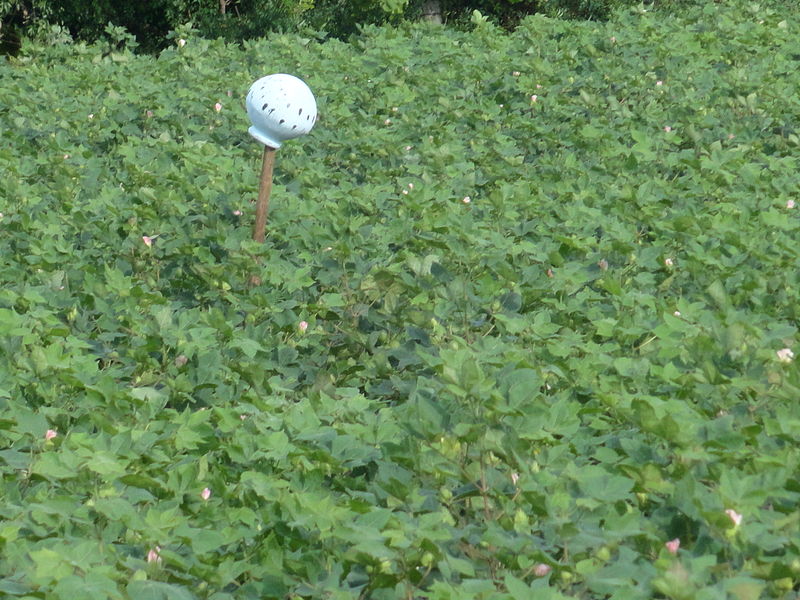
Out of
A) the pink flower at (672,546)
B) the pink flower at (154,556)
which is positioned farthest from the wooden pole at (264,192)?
the pink flower at (672,546)

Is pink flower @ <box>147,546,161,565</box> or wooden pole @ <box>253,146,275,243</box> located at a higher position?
wooden pole @ <box>253,146,275,243</box>

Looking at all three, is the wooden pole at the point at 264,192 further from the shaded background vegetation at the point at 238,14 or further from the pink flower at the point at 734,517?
the shaded background vegetation at the point at 238,14

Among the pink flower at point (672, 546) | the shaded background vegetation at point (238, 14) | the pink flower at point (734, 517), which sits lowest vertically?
the shaded background vegetation at point (238, 14)

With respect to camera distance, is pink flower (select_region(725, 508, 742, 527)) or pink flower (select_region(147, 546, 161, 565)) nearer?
pink flower (select_region(725, 508, 742, 527))

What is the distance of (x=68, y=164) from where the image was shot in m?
6.45

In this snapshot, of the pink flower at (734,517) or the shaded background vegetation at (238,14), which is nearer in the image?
the pink flower at (734,517)

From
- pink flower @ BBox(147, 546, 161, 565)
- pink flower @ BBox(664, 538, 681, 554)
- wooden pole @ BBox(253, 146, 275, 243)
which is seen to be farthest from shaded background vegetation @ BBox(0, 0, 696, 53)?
pink flower @ BBox(664, 538, 681, 554)

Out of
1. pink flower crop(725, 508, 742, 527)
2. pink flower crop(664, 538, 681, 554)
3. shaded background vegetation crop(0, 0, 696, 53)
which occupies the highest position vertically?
pink flower crop(725, 508, 742, 527)

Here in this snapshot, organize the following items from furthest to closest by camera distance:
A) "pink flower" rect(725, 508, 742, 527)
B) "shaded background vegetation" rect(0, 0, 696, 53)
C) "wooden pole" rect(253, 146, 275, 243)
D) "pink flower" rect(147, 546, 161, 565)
A: "shaded background vegetation" rect(0, 0, 696, 53) → "wooden pole" rect(253, 146, 275, 243) → "pink flower" rect(147, 546, 161, 565) → "pink flower" rect(725, 508, 742, 527)

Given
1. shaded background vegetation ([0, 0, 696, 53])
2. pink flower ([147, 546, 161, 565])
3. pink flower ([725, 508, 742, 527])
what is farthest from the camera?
shaded background vegetation ([0, 0, 696, 53])

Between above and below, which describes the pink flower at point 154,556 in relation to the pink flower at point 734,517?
below

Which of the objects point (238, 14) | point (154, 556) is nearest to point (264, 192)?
point (154, 556)

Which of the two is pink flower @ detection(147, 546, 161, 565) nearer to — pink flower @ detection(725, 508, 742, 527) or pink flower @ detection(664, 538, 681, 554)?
pink flower @ detection(664, 538, 681, 554)

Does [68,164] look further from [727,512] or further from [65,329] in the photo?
[727,512]
